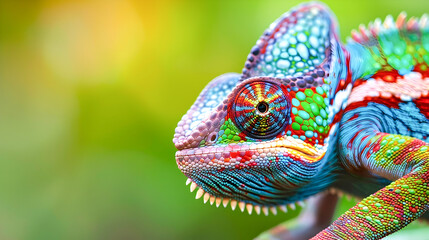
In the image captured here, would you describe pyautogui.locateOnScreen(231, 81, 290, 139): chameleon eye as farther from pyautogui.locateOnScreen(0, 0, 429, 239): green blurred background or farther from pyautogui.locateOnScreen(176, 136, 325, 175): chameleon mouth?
pyautogui.locateOnScreen(0, 0, 429, 239): green blurred background

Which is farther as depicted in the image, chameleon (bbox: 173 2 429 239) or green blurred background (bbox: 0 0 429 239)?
green blurred background (bbox: 0 0 429 239)

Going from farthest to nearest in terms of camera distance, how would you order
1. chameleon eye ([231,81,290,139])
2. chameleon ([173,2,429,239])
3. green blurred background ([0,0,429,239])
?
green blurred background ([0,0,429,239]) → chameleon eye ([231,81,290,139]) → chameleon ([173,2,429,239])

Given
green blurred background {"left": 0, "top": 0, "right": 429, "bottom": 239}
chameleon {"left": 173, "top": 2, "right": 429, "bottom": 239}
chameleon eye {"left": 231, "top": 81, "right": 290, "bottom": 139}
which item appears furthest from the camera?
green blurred background {"left": 0, "top": 0, "right": 429, "bottom": 239}

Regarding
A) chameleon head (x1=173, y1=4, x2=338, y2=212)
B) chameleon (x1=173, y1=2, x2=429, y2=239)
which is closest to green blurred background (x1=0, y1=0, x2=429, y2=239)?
chameleon (x1=173, y1=2, x2=429, y2=239)

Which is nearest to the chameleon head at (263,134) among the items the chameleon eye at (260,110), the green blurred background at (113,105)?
the chameleon eye at (260,110)

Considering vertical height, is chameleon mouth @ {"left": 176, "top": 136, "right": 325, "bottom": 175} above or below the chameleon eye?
below

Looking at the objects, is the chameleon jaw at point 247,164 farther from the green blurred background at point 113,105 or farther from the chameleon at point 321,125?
the green blurred background at point 113,105

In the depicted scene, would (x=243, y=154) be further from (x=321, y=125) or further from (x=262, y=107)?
(x=321, y=125)

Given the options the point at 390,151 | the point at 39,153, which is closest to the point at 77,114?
the point at 39,153
